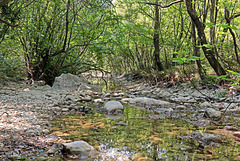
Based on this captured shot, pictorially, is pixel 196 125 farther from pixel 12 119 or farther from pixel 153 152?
pixel 12 119

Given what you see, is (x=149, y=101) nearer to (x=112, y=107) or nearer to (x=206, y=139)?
(x=112, y=107)

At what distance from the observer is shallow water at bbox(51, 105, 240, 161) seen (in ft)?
8.61

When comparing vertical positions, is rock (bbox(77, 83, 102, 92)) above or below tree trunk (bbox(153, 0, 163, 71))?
below

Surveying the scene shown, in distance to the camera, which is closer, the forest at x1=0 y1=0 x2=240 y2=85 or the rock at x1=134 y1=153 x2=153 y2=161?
the rock at x1=134 y1=153 x2=153 y2=161

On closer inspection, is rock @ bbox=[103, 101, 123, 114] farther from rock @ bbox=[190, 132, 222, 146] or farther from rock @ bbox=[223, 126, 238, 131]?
rock @ bbox=[223, 126, 238, 131]

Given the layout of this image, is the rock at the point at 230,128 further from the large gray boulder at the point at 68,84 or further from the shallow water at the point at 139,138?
the large gray boulder at the point at 68,84

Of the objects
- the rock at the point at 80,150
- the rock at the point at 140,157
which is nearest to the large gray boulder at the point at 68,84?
the rock at the point at 80,150

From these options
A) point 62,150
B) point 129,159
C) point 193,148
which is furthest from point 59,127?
point 193,148

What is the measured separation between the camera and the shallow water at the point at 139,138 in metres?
2.62

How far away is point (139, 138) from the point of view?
10.8 ft

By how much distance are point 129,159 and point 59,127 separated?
187 cm

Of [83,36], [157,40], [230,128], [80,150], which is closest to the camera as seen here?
[80,150]

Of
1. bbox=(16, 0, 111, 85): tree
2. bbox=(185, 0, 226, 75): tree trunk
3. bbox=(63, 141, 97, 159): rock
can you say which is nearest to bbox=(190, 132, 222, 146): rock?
bbox=(63, 141, 97, 159): rock

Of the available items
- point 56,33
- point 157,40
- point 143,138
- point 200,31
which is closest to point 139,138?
point 143,138
